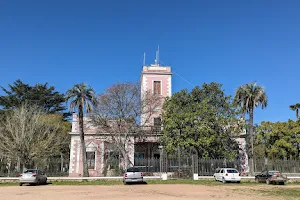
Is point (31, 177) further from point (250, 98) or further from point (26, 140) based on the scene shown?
point (250, 98)

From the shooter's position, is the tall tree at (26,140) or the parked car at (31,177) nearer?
the parked car at (31,177)

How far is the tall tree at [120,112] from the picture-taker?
1287 inches

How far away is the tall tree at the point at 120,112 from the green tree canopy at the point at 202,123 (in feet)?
10.5

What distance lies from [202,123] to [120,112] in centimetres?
930

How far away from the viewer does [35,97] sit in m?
51.1

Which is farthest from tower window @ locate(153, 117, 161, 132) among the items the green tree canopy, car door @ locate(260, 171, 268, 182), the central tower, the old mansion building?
car door @ locate(260, 171, 268, 182)

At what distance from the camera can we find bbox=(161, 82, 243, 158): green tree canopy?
1203 inches

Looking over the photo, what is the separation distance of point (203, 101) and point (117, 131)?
1041 cm

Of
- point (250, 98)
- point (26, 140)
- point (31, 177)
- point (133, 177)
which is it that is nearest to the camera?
point (133, 177)

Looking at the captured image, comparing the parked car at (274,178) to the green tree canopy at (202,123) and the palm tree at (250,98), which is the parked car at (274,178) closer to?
the green tree canopy at (202,123)

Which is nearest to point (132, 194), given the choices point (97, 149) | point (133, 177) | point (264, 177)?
point (133, 177)

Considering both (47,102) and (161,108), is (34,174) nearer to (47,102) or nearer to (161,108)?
(161,108)

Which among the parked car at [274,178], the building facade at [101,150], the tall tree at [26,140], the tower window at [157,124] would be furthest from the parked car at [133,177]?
the tall tree at [26,140]

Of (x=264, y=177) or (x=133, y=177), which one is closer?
(x=133, y=177)
